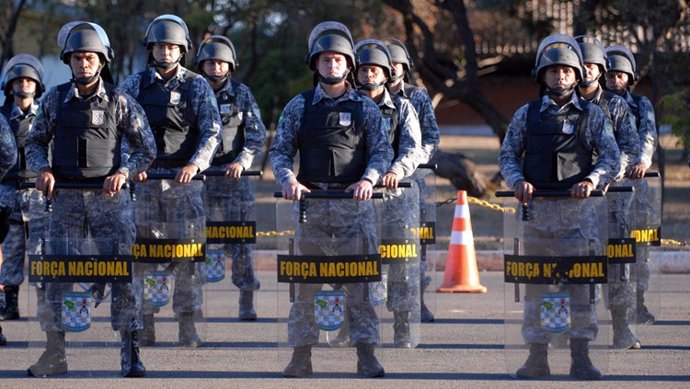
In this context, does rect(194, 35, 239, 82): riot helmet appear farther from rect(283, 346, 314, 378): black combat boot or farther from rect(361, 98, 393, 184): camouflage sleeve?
rect(283, 346, 314, 378): black combat boot

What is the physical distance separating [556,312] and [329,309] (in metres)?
1.48

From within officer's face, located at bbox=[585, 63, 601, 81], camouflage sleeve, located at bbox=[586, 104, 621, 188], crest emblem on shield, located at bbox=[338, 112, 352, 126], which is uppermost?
officer's face, located at bbox=[585, 63, 601, 81]

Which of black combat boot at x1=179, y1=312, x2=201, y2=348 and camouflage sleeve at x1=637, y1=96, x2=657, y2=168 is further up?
camouflage sleeve at x1=637, y1=96, x2=657, y2=168

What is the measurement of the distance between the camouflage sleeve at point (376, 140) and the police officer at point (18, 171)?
162 inches

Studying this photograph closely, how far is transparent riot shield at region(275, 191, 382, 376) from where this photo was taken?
9516 mm

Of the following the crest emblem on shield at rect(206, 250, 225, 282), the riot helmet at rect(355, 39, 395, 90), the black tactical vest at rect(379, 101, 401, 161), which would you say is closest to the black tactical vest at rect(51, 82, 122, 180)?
the riot helmet at rect(355, 39, 395, 90)

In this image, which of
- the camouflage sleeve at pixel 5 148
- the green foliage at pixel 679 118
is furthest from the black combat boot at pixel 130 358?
the green foliage at pixel 679 118

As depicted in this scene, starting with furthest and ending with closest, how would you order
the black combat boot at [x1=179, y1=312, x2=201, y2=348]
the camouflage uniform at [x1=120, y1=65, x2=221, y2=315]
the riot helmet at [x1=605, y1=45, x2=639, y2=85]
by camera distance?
1. the riot helmet at [x1=605, y1=45, x2=639, y2=85]
2. the black combat boot at [x1=179, y1=312, x2=201, y2=348]
3. the camouflage uniform at [x1=120, y1=65, x2=221, y2=315]

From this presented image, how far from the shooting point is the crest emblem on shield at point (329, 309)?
31.3 feet

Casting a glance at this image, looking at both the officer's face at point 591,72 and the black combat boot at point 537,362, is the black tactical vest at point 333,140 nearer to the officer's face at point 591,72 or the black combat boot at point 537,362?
the black combat boot at point 537,362

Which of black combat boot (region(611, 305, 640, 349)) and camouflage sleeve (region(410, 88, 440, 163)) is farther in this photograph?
camouflage sleeve (region(410, 88, 440, 163))

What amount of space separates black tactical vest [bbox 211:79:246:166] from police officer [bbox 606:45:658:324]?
341cm

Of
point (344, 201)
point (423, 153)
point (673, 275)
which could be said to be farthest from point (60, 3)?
point (344, 201)

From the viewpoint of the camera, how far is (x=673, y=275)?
16.8m
